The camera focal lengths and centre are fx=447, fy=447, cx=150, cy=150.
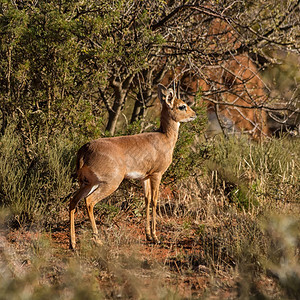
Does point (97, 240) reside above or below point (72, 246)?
above

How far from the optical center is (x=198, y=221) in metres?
6.54

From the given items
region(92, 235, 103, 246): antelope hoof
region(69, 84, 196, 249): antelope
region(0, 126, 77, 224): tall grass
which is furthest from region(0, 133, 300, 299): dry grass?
region(69, 84, 196, 249): antelope

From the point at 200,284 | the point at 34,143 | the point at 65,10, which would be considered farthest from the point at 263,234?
the point at 65,10

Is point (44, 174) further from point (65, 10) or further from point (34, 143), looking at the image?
point (65, 10)

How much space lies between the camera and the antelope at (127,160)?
16.8ft

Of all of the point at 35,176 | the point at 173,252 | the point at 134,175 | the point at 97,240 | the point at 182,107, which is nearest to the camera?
the point at 97,240

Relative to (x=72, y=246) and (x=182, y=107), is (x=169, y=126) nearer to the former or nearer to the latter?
(x=182, y=107)

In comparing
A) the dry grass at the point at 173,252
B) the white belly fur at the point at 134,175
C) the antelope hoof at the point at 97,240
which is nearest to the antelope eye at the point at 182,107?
the white belly fur at the point at 134,175

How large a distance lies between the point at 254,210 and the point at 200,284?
2.60 m

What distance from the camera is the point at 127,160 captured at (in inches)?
211

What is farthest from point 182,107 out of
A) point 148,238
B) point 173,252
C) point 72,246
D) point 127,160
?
point 72,246

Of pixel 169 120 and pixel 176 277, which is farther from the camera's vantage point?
pixel 169 120

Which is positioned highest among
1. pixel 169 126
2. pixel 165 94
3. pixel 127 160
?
pixel 165 94

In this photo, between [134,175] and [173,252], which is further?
[134,175]
